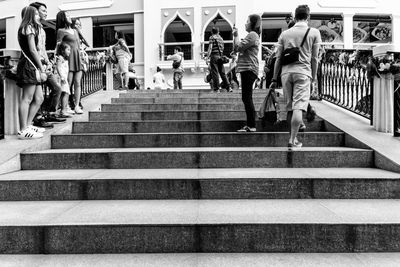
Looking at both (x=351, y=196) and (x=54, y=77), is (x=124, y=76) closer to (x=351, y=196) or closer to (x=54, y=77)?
(x=54, y=77)

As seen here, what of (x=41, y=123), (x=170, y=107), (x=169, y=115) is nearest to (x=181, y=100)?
(x=170, y=107)

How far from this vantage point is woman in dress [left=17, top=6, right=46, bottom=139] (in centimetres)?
506

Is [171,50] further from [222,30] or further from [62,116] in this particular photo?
[62,116]

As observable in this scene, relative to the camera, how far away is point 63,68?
651 cm

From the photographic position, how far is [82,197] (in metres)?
3.89

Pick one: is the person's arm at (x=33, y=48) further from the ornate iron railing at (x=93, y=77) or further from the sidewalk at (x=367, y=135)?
the sidewalk at (x=367, y=135)

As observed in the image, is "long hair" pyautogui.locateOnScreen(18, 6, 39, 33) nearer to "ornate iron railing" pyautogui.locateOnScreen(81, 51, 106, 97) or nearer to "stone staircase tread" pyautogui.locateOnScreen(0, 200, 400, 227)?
"stone staircase tread" pyautogui.locateOnScreen(0, 200, 400, 227)

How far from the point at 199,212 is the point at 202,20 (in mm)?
18805

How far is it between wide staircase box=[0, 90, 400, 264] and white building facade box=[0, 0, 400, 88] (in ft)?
50.8

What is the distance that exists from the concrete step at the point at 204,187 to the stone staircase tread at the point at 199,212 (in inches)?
4.4

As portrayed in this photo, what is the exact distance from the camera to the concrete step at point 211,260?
2.79 metres

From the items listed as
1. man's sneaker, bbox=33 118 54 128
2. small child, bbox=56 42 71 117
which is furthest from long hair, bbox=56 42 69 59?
man's sneaker, bbox=33 118 54 128

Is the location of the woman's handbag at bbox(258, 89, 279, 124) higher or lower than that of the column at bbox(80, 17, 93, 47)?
lower

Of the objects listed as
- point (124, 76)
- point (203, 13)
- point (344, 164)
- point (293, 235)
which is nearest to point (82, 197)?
point (293, 235)
